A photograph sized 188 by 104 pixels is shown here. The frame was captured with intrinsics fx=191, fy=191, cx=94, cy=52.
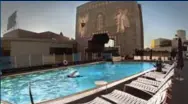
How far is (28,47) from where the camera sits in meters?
18.7

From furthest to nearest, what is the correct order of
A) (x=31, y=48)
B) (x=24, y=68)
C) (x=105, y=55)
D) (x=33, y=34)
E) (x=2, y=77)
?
(x=33, y=34) < (x=105, y=55) < (x=31, y=48) < (x=24, y=68) < (x=2, y=77)

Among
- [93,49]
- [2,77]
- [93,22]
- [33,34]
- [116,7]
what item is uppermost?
[116,7]

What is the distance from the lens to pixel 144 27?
1473 inches

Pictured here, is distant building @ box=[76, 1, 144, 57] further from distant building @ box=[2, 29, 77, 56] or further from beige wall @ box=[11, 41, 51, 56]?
beige wall @ box=[11, 41, 51, 56]

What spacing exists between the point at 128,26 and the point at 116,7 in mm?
4320

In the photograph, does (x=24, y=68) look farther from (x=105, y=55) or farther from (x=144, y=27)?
(x=144, y=27)

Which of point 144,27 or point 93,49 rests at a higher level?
point 144,27

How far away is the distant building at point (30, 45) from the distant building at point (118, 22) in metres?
6.33

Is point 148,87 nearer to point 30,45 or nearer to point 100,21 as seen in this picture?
point 30,45

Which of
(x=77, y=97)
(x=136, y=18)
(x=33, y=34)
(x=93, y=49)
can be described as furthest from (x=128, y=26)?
(x=77, y=97)

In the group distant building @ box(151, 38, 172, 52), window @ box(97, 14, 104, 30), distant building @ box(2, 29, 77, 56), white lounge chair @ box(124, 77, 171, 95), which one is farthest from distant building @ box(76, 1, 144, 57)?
white lounge chair @ box(124, 77, 171, 95)

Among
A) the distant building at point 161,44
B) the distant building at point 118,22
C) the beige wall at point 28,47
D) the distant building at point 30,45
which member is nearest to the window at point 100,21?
the distant building at point 118,22

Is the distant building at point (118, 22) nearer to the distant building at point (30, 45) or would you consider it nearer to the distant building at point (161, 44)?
A: the distant building at point (161, 44)

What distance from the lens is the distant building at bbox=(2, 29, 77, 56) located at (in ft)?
55.9
